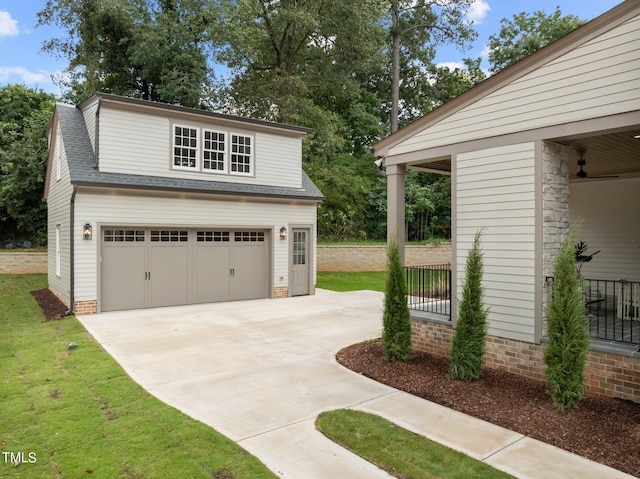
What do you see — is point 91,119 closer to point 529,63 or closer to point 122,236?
point 122,236

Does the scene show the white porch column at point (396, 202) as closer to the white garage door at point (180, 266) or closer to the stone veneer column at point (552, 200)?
the stone veneer column at point (552, 200)

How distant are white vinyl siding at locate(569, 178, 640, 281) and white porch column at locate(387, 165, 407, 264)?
482 cm

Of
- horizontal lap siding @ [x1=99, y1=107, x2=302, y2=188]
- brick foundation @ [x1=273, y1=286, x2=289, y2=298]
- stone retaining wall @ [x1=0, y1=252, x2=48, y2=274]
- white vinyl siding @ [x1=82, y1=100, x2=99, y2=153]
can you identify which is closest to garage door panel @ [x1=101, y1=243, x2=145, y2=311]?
horizontal lap siding @ [x1=99, y1=107, x2=302, y2=188]

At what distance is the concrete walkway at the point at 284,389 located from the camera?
3.73 metres

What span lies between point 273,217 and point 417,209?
13024 millimetres

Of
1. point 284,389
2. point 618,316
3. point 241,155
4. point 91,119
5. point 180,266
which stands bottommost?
point 284,389

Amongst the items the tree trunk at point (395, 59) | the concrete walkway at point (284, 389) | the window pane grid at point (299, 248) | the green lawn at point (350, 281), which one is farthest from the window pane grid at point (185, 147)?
the tree trunk at point (395, 59)

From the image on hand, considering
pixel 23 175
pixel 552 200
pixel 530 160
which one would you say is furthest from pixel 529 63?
pixel 23 175

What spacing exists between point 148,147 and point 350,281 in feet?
30.8

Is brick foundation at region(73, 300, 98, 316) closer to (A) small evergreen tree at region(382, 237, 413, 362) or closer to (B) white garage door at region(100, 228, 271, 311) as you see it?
(B) white garage door at region(100, 228, 271, 311)

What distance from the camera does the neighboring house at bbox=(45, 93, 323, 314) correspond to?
10.5 metres

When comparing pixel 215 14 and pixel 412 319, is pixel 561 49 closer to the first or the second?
pixel 412 319

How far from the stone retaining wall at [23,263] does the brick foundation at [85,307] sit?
937 centimetres

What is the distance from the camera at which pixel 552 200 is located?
5.75 meters
